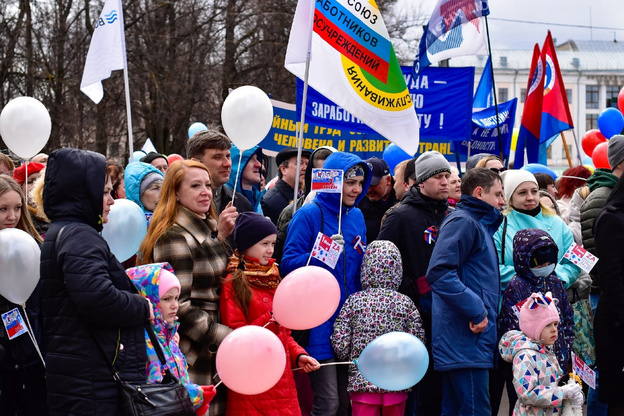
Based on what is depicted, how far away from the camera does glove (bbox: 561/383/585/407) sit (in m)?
4.91

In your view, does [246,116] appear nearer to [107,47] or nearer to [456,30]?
[107,47]

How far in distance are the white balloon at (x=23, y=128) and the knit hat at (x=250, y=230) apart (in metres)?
2.11

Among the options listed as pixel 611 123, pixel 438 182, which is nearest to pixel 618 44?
pixel 611 123

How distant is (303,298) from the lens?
14.3ft

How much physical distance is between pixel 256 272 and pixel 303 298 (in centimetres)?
47

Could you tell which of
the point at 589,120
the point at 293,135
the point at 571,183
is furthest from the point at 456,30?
the point at 589,120

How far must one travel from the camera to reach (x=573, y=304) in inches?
259

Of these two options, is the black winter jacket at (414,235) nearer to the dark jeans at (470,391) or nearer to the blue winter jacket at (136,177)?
the dark jeans at (470,391)

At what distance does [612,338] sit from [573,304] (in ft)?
2.81

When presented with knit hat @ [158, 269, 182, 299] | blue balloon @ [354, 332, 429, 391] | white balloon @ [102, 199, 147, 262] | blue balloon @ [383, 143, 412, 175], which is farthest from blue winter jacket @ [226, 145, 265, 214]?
blue balloon @ [383, 143, 412, 175]

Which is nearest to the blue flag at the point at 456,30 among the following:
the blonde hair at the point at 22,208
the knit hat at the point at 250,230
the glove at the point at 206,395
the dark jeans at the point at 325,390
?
the dark jeans at the point at 325,390

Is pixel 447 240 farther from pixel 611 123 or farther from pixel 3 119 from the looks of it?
pixel 611 123

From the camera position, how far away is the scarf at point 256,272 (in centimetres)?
472

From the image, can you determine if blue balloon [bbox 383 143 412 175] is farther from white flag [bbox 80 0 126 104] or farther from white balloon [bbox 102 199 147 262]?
white balloon [bbox 102 199 147 262]
